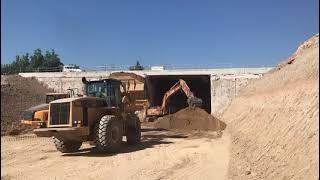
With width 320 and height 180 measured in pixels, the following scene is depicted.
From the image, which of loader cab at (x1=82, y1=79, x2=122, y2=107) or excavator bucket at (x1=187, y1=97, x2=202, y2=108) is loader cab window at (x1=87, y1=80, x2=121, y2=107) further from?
excavator bucket at (x1=187, y1=97, x2=202, y2=108)

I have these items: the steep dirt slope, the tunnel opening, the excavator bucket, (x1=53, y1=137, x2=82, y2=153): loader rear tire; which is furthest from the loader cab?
the tunnel opening

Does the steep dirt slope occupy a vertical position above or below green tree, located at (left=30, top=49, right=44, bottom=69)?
below

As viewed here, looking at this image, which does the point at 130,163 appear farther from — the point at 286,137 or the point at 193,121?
the point at 193,121

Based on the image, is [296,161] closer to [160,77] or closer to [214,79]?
[214,79]

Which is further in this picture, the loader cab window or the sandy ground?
the loader cab window

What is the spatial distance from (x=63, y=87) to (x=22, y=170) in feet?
110

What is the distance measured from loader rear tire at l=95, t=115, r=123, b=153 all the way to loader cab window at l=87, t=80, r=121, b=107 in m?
1.35

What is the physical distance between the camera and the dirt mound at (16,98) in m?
35.4

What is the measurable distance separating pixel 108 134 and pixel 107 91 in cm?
249

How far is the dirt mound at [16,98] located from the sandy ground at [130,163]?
→ 48.1ft

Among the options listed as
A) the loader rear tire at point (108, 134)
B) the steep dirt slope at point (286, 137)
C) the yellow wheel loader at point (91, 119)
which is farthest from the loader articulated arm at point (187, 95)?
the steep dirt slope at point (286, 137)

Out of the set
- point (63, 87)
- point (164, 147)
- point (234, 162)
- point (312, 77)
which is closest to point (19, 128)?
point (63, 87)

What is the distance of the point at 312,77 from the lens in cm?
1055

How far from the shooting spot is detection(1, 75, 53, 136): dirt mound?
3544 centimetres
